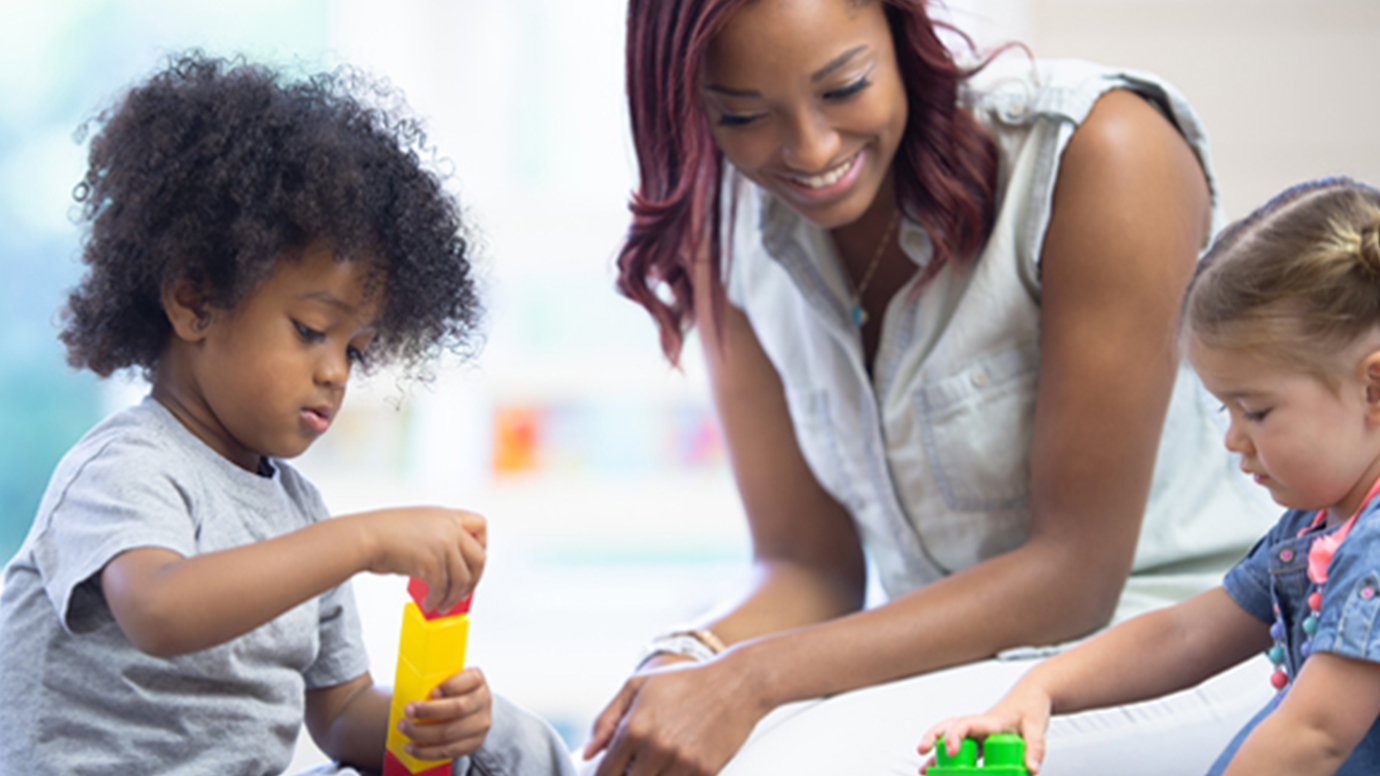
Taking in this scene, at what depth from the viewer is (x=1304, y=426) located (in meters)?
0.95

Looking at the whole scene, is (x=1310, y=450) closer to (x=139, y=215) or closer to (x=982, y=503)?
(x=982, y=503)

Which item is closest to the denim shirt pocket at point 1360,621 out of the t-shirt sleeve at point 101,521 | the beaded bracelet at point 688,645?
the beaded bracelet at point 688,645

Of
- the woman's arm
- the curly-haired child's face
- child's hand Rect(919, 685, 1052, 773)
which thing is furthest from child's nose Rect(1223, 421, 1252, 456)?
the curly-haired child's face

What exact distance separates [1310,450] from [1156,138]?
0.55 meters

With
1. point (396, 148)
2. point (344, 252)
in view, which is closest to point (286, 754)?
point (344, 252)

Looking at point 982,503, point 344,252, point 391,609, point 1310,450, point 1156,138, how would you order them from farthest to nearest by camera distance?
point 391,609 < point 982,503 < point 1156,138 < point 344,252 < point 1310,450

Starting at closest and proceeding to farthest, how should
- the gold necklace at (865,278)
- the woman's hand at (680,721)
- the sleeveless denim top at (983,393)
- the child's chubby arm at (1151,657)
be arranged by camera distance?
the child's chubby arm at (1151,657)
the woman's hand at (680,721)
the sleeveless denim top at (983,393)
the gold necklace at (865,278)

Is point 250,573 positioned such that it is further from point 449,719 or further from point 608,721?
point 608,721

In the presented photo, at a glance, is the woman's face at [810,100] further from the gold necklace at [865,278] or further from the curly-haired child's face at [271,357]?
the curly-haired child's face at [271,357]

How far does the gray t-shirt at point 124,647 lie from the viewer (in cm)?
95

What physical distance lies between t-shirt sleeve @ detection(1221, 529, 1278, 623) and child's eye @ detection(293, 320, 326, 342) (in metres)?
0.79

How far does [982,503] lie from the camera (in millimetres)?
1524

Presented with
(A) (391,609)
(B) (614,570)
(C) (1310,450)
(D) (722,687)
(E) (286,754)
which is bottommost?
(B) (614,570)

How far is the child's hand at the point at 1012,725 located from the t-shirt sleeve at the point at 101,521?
576mm
